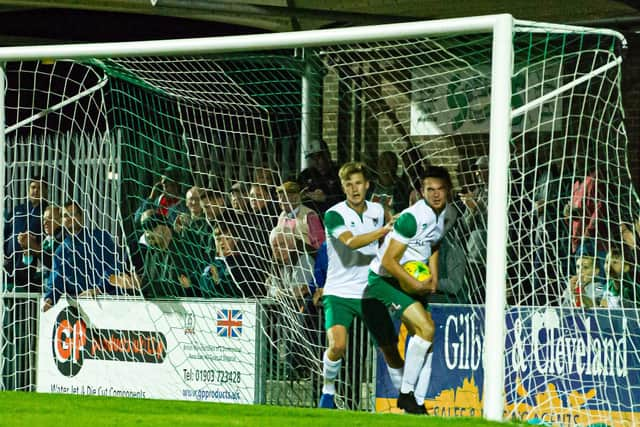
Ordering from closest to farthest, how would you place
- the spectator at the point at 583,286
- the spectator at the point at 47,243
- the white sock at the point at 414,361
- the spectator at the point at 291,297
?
1. the spectator at the point at 583,286
2. the white sock at the point at 414,361
3. the spectator at the point at 291,297
4. the spectator at the point at 47,243

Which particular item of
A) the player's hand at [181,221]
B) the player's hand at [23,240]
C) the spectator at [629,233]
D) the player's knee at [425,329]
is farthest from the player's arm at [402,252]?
the player's hand at [23,240]

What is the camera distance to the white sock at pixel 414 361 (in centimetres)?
955

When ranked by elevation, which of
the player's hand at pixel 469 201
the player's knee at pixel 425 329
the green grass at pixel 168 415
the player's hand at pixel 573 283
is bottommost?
the green grass at pixel 168 415

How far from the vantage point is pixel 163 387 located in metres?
10.5

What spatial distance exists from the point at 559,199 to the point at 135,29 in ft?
34.7

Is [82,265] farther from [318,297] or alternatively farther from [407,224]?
[407,224]

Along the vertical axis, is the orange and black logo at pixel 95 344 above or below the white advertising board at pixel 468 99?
below

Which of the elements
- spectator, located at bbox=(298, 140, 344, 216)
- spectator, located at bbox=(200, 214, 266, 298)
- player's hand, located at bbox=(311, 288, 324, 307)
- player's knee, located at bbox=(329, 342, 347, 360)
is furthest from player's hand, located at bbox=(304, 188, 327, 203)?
player's knee, located at bbox=(329, 342, 347, 360)

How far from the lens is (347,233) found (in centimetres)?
1007

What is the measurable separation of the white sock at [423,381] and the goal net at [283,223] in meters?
0.09

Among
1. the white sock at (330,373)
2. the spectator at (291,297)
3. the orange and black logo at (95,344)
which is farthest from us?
the orange and black logo at (95,344)

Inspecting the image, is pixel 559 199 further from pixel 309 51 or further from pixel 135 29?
pixel 135 29

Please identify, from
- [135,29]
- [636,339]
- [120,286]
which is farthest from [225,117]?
[135,29]

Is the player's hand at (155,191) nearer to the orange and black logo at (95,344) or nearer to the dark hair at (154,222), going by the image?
the dark hair at (154,222)
